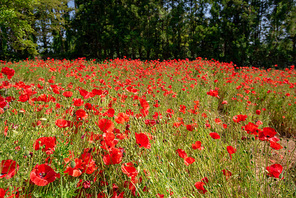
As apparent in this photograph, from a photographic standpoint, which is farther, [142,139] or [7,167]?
[142,139]

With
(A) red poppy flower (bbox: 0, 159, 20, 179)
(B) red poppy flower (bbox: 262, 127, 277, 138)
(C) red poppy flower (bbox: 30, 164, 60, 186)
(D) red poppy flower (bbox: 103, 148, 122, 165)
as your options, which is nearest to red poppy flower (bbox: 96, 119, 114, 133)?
(D) red poppy flower (bbox: 103, 148, 122, 165)

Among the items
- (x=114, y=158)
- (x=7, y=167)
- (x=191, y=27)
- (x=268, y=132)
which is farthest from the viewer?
(x=191, y=27)

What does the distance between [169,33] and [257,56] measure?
8401mm

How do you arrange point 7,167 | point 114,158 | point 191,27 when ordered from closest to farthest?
point 7,167
point 114,158
point 191,27

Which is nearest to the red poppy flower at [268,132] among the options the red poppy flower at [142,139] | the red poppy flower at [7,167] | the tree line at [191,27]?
the red poppy flower at [142,139]

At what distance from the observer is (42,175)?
33.2 inches

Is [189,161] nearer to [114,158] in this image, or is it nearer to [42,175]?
[114,158]

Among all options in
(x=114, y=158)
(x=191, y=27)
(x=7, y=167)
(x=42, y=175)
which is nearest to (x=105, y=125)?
(x=114, y=158)

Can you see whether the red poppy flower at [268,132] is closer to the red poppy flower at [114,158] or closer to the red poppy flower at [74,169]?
the red poppy flower at [114,158]

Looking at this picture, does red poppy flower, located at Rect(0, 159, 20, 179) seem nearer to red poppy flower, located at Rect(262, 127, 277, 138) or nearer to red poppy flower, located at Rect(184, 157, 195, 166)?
red poppy flower, located at Rect(184, 157, 195, 166)

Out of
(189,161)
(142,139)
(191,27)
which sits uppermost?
(191,27)

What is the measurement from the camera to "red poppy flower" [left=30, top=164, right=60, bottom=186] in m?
0.78

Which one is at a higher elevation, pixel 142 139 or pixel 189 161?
pixel 142 139

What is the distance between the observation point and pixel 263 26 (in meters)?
18.7
